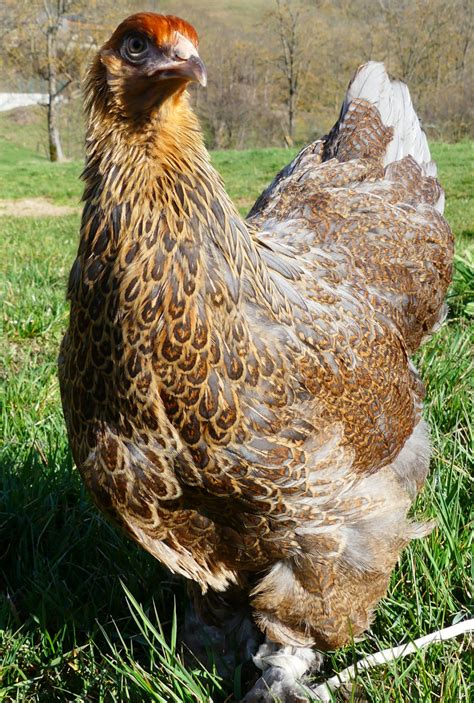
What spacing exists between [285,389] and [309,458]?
0.74 feet

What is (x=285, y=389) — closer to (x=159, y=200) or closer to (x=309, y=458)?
(x=309, y=458)

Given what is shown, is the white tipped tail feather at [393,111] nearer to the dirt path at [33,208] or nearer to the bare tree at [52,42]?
the dirt path at [33,208]

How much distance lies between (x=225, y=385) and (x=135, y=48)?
0.85 metres

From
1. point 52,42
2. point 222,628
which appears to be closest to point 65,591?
point 222,628

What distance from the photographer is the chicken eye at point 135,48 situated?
151cm

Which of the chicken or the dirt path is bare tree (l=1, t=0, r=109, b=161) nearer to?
the dirt path

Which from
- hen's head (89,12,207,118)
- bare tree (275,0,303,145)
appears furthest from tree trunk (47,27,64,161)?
hen's head (89,12,207,118)

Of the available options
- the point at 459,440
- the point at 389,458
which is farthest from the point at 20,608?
the point at 459,440

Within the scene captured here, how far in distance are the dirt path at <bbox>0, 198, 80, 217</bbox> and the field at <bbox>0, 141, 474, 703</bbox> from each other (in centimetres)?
875

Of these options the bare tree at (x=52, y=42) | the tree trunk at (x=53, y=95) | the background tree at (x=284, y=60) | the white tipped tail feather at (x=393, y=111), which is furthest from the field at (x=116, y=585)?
the tree trunk at (x=53, y=95)

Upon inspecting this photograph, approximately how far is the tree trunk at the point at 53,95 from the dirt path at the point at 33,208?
14.2 m

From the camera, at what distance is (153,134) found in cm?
159

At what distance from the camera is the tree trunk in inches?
967

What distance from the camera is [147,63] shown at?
150cm
